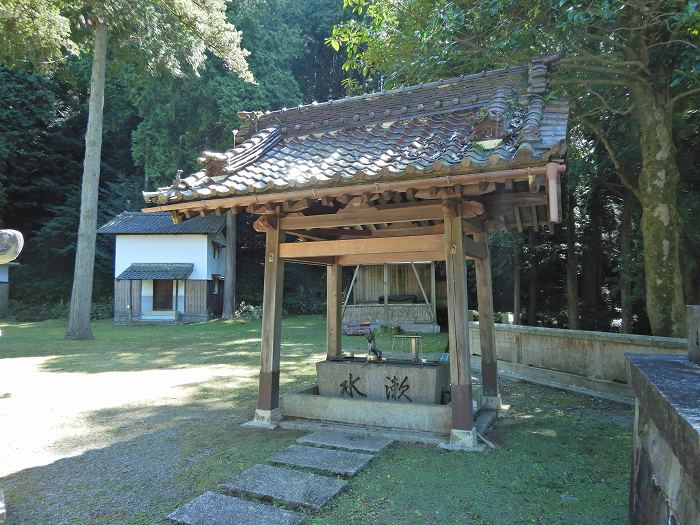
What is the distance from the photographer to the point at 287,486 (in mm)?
4082

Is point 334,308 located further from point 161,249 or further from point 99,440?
point 161,249

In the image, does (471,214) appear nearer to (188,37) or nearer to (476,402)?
(476,402)

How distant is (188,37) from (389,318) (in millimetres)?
13356

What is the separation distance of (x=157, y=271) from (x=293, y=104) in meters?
11.4

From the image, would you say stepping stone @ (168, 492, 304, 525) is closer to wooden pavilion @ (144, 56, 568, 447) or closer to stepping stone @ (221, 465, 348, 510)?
stepping stone @ (221, 465, 348, 510)

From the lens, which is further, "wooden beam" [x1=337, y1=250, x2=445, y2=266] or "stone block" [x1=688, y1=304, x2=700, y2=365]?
"wooden beam" [x1=337, y1=250, x2=445, y2=266]

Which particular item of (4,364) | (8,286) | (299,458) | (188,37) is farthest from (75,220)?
(299,458)

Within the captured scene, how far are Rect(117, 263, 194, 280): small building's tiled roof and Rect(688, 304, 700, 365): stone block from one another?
23.1m

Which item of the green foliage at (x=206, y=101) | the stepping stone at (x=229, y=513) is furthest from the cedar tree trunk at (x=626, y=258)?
the green foliage at (x=206, y=101)

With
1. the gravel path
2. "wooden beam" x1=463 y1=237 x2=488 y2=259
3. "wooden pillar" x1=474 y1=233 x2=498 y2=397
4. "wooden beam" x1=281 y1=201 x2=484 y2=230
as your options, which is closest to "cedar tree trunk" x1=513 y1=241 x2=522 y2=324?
"wooden pillar" x1=474 y1=233 x2=498 y2=397

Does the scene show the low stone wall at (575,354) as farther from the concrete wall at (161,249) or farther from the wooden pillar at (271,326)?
the concrete wall at (161,249)

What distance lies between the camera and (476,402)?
255 inches

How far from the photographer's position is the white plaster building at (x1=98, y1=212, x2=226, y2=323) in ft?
78.9

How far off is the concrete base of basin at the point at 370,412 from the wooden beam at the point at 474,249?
194cm
